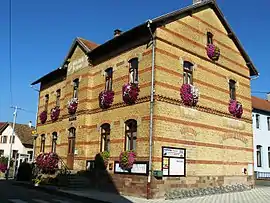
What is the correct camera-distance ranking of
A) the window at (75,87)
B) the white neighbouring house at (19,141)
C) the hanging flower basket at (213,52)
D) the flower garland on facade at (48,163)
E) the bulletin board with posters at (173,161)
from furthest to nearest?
the white neighbouring house at (19,141)
the window at (75,87)
the flower garland on facade at (48,163)
the hanging flower basket at (213,52)
the bulletin board with posters at (173,161)

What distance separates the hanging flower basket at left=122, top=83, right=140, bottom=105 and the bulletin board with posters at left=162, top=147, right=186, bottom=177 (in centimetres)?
310

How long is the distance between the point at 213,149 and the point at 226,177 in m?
1.99

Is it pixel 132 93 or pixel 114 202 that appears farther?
pixel 132 93

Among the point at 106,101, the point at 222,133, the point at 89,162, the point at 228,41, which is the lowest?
the point at 89,162

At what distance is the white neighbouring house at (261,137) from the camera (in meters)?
29.7

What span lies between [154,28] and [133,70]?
2637 mm

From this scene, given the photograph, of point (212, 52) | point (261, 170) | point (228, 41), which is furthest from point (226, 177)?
point (261, 170)

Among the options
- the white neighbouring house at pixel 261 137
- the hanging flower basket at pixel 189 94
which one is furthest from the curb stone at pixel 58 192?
the white neighbouring house at pixel 261 137

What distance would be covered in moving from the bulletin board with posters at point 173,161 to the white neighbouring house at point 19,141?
113ft

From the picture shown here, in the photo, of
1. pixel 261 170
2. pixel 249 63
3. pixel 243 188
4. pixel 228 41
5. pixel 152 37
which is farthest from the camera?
pixel 261 170

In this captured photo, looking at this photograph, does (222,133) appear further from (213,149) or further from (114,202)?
(114,202)

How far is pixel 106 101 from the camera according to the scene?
1817cm

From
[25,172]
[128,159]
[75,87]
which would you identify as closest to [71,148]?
[75,87]

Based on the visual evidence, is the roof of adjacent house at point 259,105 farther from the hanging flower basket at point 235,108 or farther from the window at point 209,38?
the window at point 209,38
